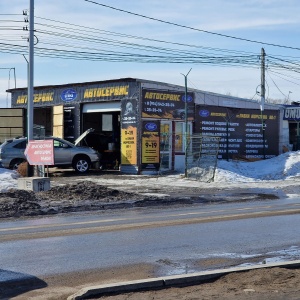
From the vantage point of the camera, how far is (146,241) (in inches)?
445

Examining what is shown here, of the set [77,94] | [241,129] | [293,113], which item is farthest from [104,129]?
[293,113]

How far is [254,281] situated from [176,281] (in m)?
0.99

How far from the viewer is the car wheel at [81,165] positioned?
101ft

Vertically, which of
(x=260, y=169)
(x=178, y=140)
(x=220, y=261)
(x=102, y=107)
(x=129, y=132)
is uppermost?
(x=102, y=107)

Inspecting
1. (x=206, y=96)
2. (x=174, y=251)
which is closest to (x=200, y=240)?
(x=174, y=251)

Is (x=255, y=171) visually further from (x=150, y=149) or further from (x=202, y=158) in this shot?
(x=150, y=149)

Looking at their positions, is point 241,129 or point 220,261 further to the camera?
point 241,129

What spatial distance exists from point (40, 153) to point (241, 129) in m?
16.4

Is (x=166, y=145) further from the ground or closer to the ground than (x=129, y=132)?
closer to the ground

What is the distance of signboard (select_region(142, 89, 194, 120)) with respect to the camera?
3100 cm

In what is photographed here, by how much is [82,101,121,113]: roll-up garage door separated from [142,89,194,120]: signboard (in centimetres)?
185

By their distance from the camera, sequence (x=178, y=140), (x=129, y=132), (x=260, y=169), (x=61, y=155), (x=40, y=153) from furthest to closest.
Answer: (x=178, y=140) < (x=260, y=169) < (x=129, y=132) < (x=61, y=155) < (x=40, y=153)

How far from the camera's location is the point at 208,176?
91.1ft

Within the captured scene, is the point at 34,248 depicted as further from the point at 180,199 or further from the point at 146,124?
the point at 146,124
